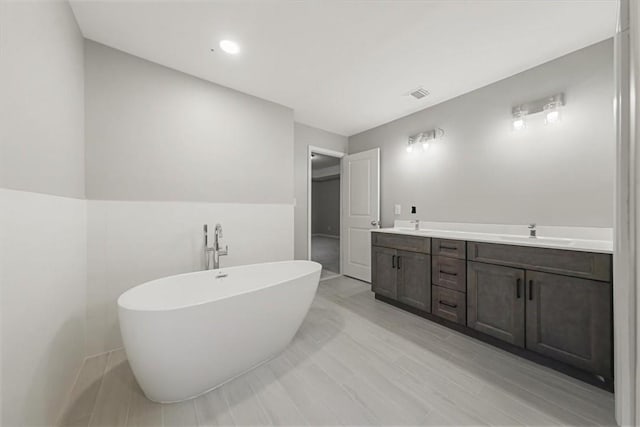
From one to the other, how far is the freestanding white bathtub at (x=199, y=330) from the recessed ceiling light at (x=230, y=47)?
1.86 meters

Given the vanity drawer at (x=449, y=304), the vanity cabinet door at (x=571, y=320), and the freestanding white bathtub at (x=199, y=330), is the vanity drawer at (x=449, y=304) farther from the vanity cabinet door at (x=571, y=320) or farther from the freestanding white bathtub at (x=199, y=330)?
the freestanding white bathtub at (x=199, y=330)

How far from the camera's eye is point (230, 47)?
1765 mm

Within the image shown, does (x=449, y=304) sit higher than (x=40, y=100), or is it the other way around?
(x=40, y=100)

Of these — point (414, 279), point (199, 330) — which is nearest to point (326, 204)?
point (414, 279)

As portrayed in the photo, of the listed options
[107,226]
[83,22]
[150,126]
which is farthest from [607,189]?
[83,22]

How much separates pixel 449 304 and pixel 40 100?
3.05 metres

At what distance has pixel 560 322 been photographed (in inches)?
57.8

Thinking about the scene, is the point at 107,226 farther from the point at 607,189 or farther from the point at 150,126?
the point at 607,189

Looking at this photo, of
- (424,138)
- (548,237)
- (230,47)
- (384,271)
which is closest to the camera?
(230,47)

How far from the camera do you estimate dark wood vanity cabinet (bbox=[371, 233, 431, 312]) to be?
2.23 metres

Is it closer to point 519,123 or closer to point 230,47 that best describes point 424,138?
point 519,123

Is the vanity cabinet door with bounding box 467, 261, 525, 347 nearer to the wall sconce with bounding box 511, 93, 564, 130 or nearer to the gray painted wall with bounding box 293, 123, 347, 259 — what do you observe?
the wall sconce with bounding box 511, 93, 564, 130

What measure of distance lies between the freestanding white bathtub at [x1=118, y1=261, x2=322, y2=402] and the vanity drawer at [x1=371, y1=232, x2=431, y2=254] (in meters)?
1.17

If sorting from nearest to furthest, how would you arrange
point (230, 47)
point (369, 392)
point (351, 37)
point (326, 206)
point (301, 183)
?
point (369, 392), point (351, 37), point (230, 47), point (301, 183), point (326, 206)
